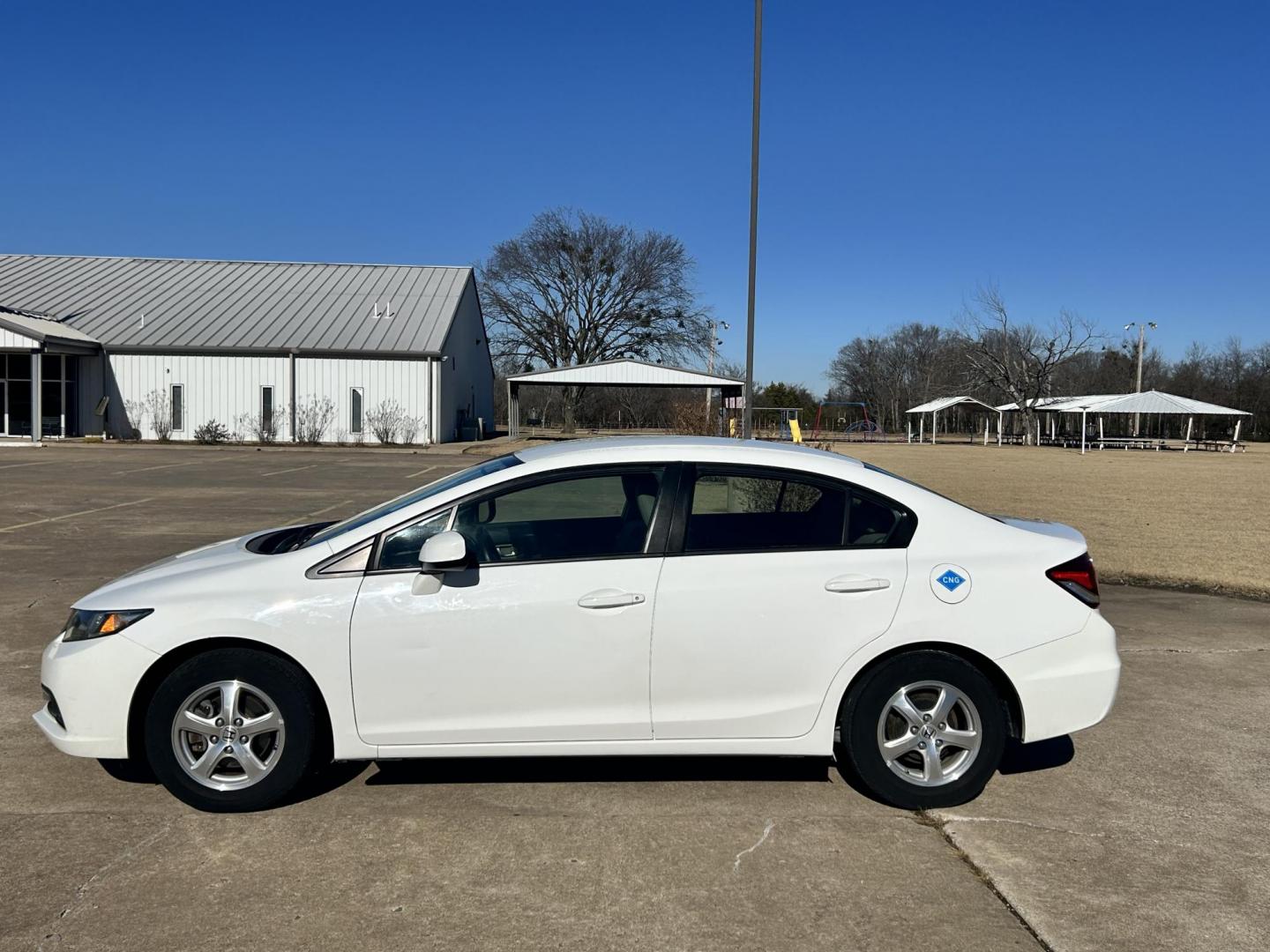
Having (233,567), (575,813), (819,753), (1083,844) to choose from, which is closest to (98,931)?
(233,567)

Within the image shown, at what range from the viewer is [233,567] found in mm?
4328

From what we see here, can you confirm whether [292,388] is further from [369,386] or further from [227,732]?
[227,732]

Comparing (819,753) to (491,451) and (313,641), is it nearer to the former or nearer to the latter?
(313,641)

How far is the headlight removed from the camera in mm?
4199

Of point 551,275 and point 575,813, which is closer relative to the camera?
point 575,813

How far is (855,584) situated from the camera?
14.2 ft

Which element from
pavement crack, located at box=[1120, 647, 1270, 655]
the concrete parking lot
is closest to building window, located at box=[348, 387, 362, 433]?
the concrete parking lot

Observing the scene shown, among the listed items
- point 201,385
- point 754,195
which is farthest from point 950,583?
point 201,385

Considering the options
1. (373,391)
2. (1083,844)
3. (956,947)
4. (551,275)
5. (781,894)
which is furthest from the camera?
(551,275)

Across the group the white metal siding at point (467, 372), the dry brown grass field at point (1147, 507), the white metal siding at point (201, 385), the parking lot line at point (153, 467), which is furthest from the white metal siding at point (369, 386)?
the dry brown grass field at point (1147, 507)

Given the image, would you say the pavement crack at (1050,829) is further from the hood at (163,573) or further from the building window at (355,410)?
the building window at (355,410)

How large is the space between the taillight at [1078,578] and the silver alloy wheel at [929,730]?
69cm

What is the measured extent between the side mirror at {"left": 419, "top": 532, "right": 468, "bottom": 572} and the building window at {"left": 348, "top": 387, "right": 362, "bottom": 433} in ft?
128

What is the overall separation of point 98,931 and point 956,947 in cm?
278
